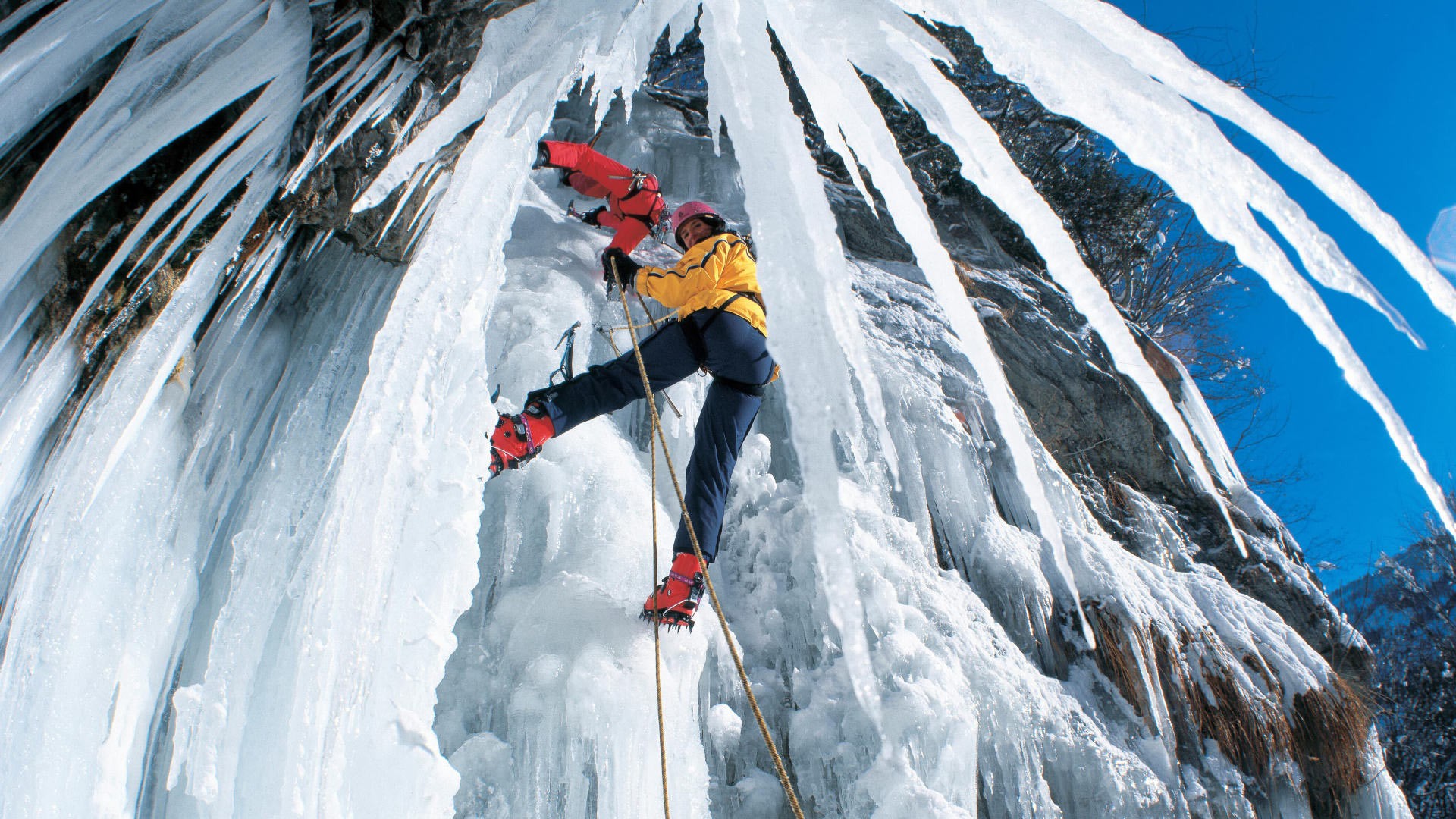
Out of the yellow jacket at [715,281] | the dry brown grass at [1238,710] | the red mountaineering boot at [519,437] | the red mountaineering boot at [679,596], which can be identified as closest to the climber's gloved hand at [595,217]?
the yellow jacket at [715,281]

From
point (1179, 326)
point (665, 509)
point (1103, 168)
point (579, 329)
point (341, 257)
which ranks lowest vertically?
point (1179, 326)

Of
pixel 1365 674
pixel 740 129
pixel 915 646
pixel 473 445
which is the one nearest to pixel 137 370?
pixel 473 445

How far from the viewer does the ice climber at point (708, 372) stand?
1.80 m

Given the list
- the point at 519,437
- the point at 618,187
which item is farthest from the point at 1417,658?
the point at 519,437

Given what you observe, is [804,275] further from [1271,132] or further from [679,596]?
[679,596]

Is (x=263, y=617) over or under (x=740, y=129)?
under

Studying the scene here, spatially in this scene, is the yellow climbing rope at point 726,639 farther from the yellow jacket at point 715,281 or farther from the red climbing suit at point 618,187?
the red climbing suit at point 618,187

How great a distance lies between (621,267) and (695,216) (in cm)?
36

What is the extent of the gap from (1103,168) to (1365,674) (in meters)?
4.64

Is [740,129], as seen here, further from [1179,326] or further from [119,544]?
[1179,326]

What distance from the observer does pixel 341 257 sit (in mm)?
1951

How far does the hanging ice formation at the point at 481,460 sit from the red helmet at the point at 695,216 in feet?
1.60

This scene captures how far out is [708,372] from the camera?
193 centimetres

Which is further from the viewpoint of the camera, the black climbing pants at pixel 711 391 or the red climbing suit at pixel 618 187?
the red climbing suit at pixel 618 187
